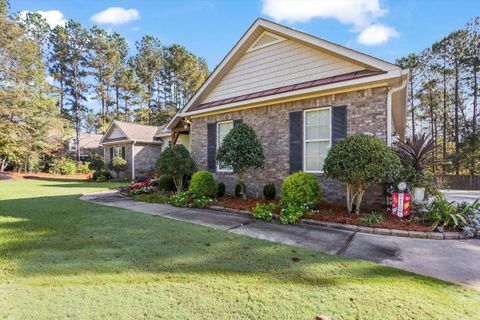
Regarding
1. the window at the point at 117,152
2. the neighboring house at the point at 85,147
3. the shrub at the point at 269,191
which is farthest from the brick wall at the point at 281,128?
the neighboring house at the point at 85,147

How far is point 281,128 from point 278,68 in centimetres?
219

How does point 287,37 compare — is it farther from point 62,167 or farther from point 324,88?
A: point 62,167

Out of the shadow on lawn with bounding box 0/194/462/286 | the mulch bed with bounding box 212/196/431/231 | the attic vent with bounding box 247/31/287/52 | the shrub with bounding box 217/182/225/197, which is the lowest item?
the shadow on lawn with bounding box 0/194/462/286

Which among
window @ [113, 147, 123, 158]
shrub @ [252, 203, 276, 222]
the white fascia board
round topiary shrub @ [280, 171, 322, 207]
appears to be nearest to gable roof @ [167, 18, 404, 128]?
the white fascia board

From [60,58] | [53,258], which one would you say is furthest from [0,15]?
[53,258]

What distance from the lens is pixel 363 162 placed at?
18.3ft

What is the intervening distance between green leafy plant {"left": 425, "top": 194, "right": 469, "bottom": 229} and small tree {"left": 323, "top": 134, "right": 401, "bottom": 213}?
3.22 ft

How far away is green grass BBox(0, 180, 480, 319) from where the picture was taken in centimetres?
238

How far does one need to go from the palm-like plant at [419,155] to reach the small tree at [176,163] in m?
6.91

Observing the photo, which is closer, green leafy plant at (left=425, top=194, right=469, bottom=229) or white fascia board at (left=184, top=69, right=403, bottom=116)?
green leafy plant at (left=425, top=194, right=469, bottom=229)

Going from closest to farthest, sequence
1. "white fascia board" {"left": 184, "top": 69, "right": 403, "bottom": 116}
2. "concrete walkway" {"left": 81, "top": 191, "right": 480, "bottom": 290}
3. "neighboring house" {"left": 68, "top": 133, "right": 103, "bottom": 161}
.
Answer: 1. "concrete walkway" {"left": 81, "top": 191, "right": 480, "bottom": 290}
2. "white fascia board" {"left": 184, "top": 69, "right": 403, "bottom": 116}
3. "neighboring house" {"left": 68, "top": 133, "right": 103, "bottom": 161}

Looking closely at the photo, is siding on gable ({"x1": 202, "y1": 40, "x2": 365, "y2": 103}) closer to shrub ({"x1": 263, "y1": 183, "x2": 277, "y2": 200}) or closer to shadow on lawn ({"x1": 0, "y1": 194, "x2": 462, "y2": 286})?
shrub ({"x1": 263, "y1": 183, "x2": 277, "y2": 200})

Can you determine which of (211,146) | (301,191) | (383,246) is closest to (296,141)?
(301,191)

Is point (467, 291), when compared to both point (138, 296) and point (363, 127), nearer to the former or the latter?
point (138, 296)
